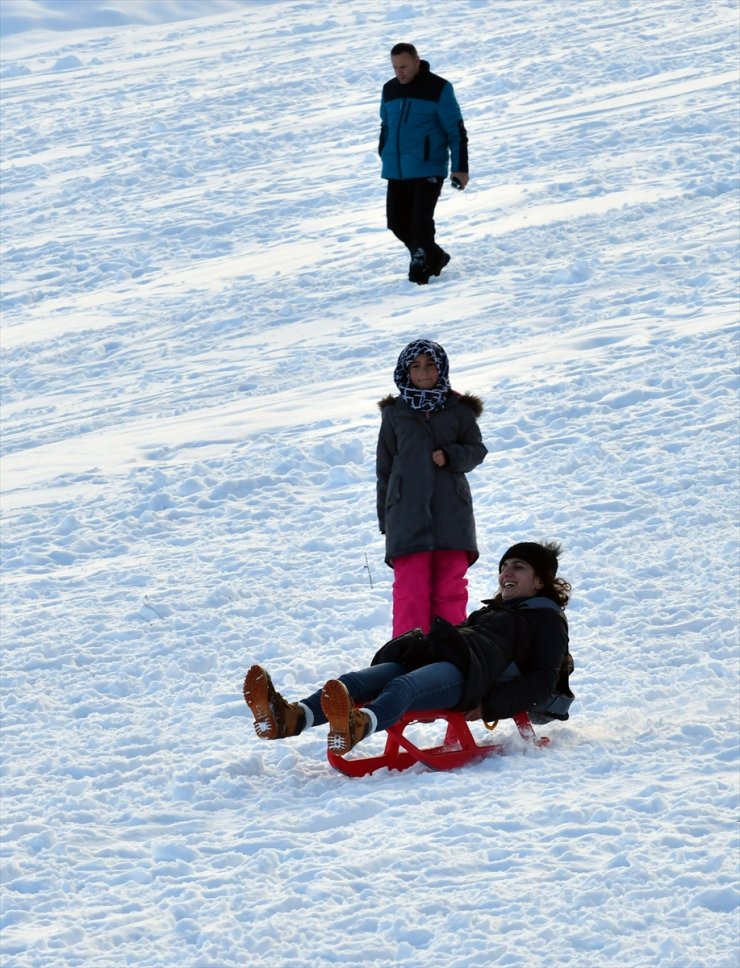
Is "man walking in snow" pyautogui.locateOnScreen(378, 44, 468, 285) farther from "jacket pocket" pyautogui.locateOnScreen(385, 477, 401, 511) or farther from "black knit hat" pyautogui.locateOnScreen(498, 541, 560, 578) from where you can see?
"black knit hat" pyautogui.locateOnScreen(498, 541, 560, 578)

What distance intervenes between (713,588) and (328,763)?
2.01 m

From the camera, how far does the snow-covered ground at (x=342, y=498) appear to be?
12.8 feet

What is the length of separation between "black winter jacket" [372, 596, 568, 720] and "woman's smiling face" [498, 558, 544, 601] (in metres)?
0.05

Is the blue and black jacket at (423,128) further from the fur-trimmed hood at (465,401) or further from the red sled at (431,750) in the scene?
the red sled at (431,750)

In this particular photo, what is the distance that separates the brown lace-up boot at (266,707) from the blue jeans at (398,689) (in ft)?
0.46

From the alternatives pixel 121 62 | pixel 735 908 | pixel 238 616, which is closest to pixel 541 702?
pixel 735 908

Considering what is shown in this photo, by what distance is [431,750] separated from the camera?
15.5 feet

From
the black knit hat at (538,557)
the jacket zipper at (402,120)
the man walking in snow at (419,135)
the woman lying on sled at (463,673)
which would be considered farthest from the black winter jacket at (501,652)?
the jacket zipper at (402,120)

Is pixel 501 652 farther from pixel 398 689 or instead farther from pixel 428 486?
pixel 428 486

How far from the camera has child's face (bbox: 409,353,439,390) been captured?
17.4 ft

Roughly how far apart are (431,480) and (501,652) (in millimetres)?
872

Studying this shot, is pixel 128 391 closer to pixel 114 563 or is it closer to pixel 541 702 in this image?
pixel 114 563

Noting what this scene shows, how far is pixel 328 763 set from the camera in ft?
16.0

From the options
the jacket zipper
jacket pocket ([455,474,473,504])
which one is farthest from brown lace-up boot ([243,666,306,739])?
the jacket zipper
